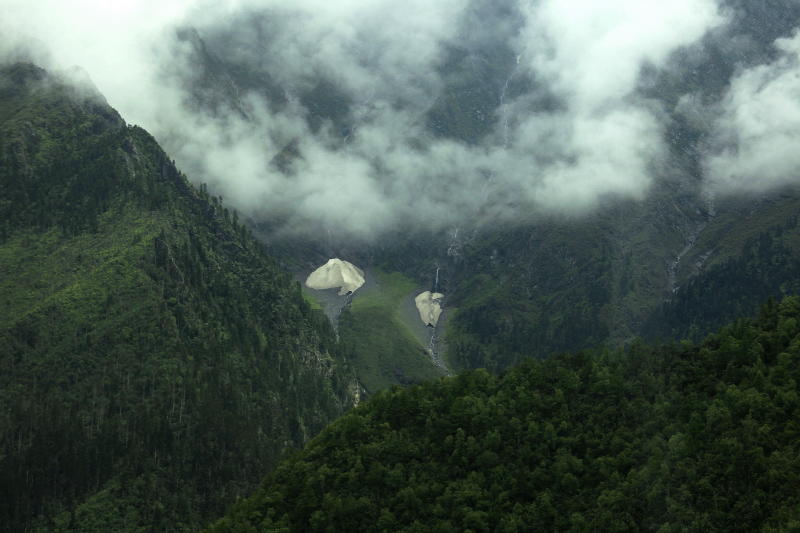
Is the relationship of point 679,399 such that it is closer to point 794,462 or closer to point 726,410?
point 726,410

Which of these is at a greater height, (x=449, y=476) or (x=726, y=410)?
(x=449, y=476)

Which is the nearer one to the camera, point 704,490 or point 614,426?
point 704,490

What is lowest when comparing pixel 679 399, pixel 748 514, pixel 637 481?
pixel 748 514

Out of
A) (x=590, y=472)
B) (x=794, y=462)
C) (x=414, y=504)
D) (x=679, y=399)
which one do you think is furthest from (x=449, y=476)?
(x=794, y=462)

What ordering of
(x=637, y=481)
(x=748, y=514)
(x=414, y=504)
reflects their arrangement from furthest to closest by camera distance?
(x=414, y=504) < (x=637, y=481) < (x=748, y=514)

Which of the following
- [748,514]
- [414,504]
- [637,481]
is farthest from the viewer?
[414,504]

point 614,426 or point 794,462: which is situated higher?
point 614,426

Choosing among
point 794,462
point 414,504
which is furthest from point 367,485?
point 794,462

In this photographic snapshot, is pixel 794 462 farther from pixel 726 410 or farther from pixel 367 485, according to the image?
pixel 367 485

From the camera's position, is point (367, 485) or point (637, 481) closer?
point (637, 481)
